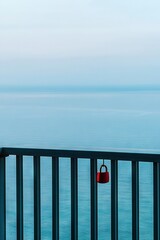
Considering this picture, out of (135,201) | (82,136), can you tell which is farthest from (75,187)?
(82,136)

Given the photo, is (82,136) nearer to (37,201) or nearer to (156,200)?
(37,201)

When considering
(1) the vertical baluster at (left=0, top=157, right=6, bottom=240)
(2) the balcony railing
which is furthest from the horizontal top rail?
(1) the vertical baluster at (left=0, top=157, right=6, bottom=240)

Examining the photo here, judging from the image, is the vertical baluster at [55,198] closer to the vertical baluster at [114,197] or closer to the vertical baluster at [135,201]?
the vertical baluster at [114,197]

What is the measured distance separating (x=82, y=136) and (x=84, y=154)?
1.05 m

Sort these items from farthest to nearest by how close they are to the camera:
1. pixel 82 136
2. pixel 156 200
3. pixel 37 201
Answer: pixel 82 136 < pixel 37 201 < pixel 156 200

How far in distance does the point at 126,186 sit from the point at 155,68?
2.66 m

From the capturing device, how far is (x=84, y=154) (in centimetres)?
249

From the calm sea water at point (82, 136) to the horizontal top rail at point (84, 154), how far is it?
0.19ft

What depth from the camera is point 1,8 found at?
311cm

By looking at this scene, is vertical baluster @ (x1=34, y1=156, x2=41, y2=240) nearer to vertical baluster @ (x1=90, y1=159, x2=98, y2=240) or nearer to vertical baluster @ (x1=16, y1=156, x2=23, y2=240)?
vertical baluster @ (x1=16, y1=156, x2=23, y2=240)

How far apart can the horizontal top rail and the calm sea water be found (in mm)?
58

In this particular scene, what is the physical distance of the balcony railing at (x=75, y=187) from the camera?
2428 mm

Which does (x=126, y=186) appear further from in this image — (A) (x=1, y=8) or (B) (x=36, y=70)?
(B) (x=36, y=70)

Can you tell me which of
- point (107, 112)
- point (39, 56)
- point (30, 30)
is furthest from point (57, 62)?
point (107, 112)
